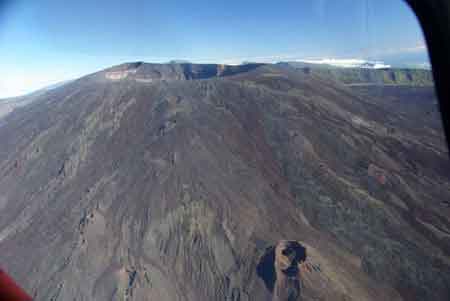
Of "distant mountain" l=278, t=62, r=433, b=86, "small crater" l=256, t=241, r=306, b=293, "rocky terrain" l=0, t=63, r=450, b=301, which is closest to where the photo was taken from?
"small crater" l=256, t=241, r=306, b=293

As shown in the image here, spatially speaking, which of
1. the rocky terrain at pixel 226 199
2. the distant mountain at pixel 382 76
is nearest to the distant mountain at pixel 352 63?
the distant mountain at pixel 382 76

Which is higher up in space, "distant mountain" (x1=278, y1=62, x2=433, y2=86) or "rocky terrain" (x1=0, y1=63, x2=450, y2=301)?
"rocky terrain" (x1=0, y1=63, x2=450, y2=301)

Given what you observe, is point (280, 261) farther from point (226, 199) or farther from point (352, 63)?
point (352, 63)

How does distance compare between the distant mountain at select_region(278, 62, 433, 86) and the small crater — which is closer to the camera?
the small crater

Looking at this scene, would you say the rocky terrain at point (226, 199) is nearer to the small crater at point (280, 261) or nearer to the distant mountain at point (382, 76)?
the small crater at point (280, 261)

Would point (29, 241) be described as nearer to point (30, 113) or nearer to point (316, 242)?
point (316, 242)

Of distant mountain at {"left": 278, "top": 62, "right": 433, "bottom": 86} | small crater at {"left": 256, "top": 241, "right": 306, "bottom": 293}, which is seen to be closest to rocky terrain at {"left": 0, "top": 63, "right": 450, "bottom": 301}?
small crater at {"left": 256, "top": 241, "right": 306, "bottom": 293}

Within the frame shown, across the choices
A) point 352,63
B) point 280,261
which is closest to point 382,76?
point 352,63

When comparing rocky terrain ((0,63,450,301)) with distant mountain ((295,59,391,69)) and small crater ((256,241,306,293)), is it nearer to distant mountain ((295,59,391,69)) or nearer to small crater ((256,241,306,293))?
small crater ((256,241,306,293))
